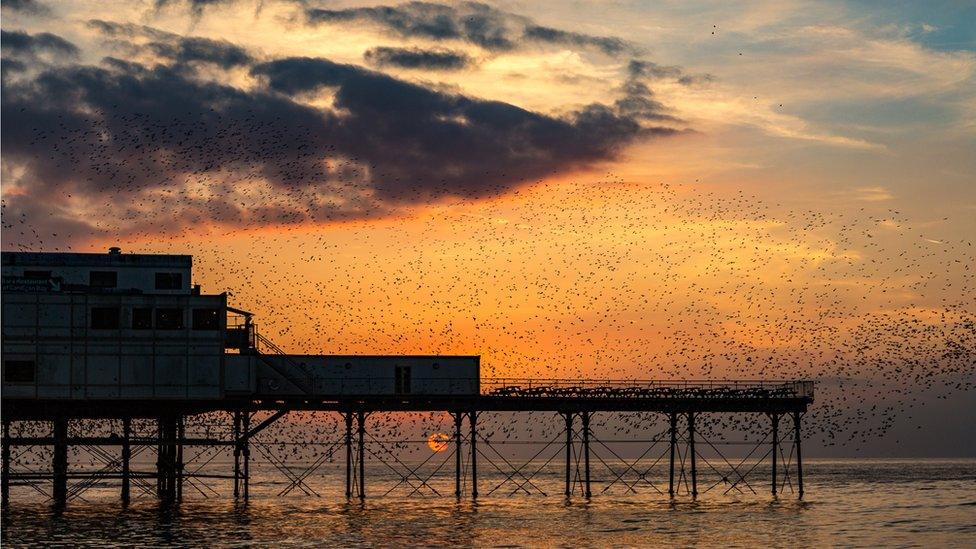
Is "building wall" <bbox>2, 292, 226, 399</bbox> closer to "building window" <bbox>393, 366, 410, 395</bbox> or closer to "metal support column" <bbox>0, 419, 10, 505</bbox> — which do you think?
"metal support column" <bbox>0, 419, 10, 505</bbox>

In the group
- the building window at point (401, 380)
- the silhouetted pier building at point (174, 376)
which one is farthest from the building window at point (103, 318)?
the building window at point (401, 380)

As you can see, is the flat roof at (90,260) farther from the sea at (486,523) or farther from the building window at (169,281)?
the sea at (486,523)

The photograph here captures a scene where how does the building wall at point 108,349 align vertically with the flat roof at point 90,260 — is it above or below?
below

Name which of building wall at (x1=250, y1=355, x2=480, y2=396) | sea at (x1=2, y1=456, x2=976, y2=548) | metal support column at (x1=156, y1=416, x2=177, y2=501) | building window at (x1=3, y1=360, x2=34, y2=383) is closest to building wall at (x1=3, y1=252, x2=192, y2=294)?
building window at (x1=3, y1=360, x2=34, y2=383)

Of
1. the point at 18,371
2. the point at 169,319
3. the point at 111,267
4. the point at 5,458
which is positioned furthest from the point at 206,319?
the point at 5,458

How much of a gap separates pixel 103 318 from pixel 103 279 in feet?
26.7

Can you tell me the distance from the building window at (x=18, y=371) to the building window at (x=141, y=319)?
5.76 meters

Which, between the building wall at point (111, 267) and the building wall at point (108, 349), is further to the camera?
the building wall at point (111, 267)

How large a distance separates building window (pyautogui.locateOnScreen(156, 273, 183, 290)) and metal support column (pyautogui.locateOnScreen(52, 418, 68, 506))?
387 inches

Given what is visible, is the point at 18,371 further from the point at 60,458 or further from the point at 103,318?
the point at 60,458

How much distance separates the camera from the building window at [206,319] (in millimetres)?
74125

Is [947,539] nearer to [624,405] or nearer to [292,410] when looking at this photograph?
[624,405]

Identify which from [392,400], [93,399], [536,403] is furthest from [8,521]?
[536,403]

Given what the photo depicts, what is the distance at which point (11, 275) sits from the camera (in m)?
77.9
